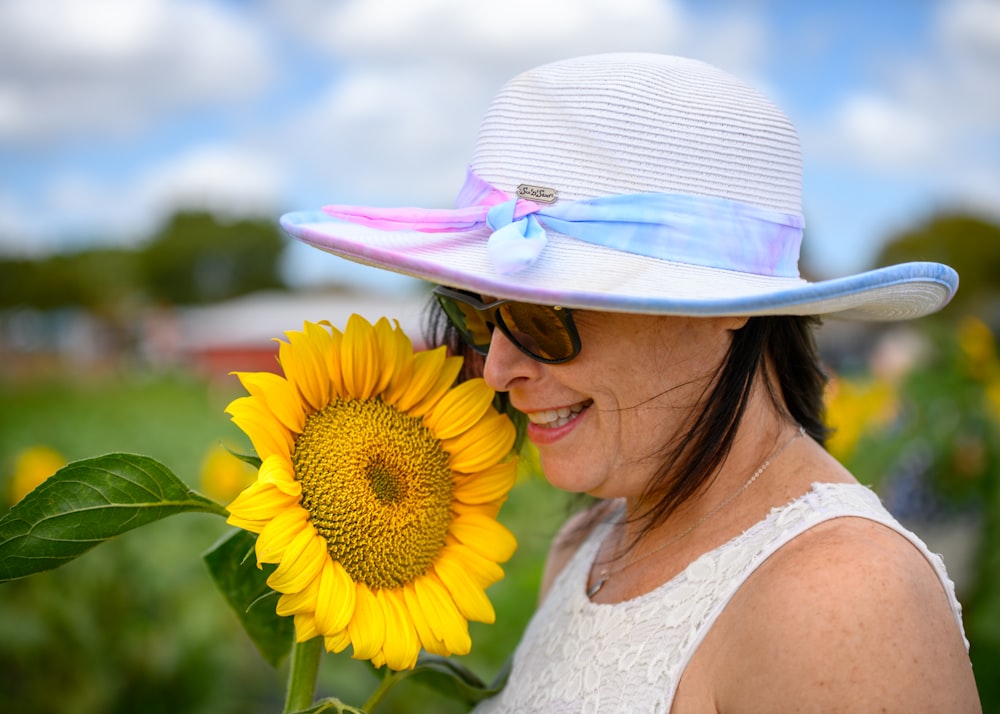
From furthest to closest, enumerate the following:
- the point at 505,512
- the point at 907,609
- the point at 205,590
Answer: the point at 505,512 → the point at 205,590 → the point at 907,609

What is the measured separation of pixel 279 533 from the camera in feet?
3.74

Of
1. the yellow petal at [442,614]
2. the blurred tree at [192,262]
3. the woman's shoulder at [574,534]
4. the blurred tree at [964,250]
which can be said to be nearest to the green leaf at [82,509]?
the yellow petal at [442,614]

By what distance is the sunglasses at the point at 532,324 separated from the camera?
1276mm

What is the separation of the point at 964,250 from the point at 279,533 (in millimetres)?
40918

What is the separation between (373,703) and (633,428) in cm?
52

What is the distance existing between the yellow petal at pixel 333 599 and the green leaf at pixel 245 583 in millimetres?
178

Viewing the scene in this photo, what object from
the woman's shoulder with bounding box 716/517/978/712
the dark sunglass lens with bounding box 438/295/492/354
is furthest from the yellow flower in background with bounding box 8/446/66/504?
the woman's shoulder with bounding box 716/517/978/712

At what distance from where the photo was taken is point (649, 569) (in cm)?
143

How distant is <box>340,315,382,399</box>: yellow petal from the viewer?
1302 millimetres

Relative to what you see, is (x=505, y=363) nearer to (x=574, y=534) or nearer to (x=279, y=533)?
(x=279, y=533)

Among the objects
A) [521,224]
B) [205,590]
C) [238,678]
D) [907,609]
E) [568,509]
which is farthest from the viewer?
[205,590]

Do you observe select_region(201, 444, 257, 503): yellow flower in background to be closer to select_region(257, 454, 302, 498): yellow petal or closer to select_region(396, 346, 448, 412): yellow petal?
select_region(396, 346, 448, 412): yellow petal

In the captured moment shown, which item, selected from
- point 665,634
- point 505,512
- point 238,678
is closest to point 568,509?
point 665,634

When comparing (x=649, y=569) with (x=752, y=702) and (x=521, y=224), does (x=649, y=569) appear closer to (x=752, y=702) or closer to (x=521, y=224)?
(x=752, y=702)
